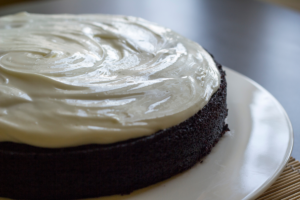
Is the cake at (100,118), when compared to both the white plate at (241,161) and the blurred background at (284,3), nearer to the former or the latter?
the white plate at (241,161)

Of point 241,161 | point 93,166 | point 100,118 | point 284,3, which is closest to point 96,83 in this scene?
point 100,118

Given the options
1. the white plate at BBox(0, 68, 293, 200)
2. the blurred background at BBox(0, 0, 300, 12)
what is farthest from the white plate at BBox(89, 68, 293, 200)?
the blurred background at BBox(0, 0, 300, 12)

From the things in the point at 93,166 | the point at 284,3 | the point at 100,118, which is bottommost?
the point at 284,3

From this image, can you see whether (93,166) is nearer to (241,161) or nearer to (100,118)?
(100,118)

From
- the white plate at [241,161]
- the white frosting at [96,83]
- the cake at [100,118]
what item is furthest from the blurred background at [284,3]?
the cake at [100,118]

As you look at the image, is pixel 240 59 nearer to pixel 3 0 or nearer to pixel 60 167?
pixel 60 167

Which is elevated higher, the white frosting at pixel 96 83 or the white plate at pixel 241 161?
the white frosting at pixel 96 83

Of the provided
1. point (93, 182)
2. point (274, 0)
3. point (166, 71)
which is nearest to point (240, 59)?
point (166, 71)
